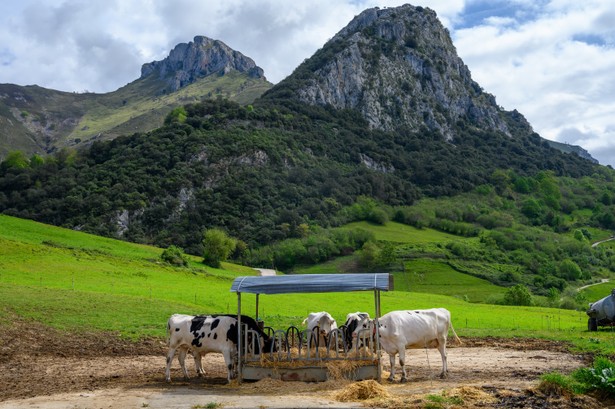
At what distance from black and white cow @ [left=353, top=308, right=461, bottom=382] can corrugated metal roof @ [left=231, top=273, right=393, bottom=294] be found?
1648 millimetres

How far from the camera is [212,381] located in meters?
18.5

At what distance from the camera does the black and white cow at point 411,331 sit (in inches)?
737

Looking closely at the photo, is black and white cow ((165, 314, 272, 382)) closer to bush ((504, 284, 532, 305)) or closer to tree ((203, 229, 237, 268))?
bush ((504, 284, 532, 305))

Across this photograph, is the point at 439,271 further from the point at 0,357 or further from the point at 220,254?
the point at 0,357

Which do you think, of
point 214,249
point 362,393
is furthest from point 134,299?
point 214,249

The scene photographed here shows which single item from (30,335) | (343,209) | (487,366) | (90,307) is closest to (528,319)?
(487,366)

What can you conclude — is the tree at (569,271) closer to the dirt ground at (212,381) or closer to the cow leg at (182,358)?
the dirt ground at (212,381)

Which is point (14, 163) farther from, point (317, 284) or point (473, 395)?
point (473, 395)

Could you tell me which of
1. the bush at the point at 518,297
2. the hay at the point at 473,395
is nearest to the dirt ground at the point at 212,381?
the hay at the point at 473,395

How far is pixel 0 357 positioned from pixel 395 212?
13749 centimetres

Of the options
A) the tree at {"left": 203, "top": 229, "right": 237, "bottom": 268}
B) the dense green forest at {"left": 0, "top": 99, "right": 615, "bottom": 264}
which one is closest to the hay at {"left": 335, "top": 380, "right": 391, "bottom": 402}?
the tree at {"left": 203, "top": 229, "right": 237, "bottom": 268}

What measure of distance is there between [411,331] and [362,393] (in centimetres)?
466

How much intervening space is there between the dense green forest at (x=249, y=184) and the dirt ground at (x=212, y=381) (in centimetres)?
8995

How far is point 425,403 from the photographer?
13.8 meters
